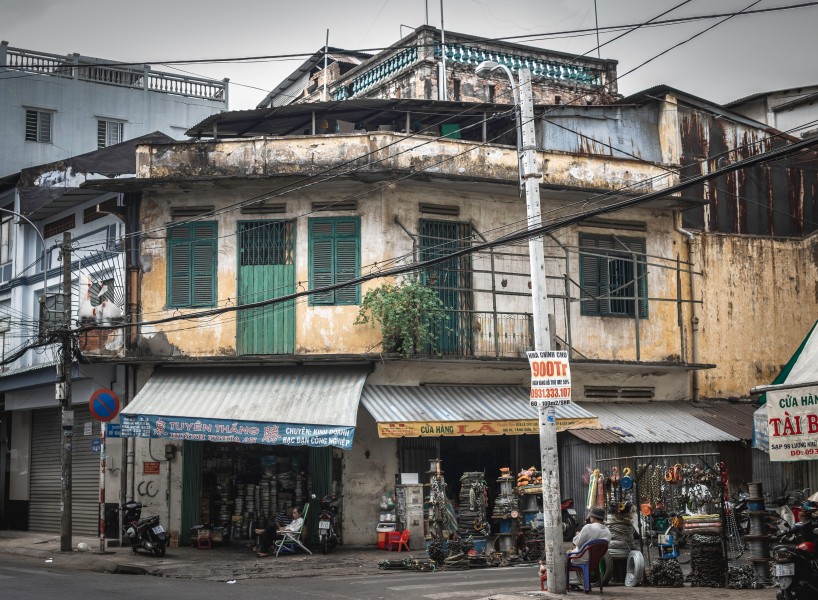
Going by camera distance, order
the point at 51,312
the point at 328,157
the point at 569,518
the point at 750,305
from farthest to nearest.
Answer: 1. the point at 750,305
2. the point at 51,312
3. the point at 328,157
4. the point at 569,518

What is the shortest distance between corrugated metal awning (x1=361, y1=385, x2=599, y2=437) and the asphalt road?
135 inches

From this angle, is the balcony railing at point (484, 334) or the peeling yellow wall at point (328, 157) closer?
the peeling yellow wall at point (328, 157)

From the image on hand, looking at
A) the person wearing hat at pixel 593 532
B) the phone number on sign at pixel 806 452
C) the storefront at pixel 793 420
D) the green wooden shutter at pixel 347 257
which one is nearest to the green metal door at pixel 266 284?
the green wooden shutter at pixel 347 257

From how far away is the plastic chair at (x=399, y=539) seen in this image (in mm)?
19656

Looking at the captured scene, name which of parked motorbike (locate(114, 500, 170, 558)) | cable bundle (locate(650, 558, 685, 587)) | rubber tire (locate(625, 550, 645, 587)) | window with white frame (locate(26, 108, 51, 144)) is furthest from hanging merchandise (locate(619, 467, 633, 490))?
window with white frame (locate(26, 108, 51, 144))

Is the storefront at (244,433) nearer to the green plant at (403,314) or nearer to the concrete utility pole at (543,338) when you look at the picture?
the green plant at (403,314)

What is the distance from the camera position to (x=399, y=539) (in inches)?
778

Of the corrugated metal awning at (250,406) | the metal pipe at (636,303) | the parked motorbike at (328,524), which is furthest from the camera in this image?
the metal pipe at (636,303)

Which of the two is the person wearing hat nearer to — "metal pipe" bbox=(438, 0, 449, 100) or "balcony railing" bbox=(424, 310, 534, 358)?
"balcony railing" bbox=(424, 310, 534, 358)

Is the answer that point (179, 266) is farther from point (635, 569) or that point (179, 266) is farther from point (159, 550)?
point (635, 569)

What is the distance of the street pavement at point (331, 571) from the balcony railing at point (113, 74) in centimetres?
1787

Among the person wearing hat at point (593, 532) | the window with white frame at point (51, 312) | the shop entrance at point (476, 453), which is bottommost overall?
the person wearing hat at point (593, 532)

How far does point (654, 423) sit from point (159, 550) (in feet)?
36.2

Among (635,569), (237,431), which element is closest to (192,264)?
(237,431)
